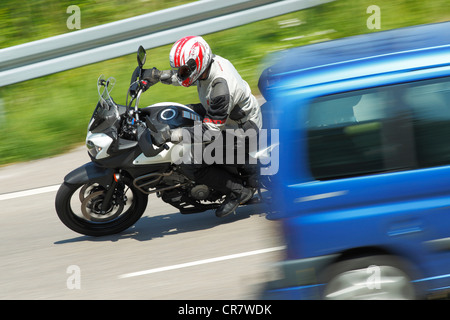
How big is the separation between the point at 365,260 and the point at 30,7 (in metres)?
8.55

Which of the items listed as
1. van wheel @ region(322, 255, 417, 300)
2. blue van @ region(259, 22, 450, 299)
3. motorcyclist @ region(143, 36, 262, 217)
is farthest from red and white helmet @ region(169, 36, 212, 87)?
van wheel @ region(322, 255, 417, 300)

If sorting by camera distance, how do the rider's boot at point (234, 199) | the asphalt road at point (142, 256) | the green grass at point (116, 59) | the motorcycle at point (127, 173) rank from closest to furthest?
1. the asphalt road at point (142, 256)
2. the motorcycle at point (127, 173)
3. the rider's boot at point (234, 199)
4. the green grass at point (116, 59)

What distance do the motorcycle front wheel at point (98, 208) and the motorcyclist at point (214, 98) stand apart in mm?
709

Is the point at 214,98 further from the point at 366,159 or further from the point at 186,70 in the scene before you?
the point at 366,159

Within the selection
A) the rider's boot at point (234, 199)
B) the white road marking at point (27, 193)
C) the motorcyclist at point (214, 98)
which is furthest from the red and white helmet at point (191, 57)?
the white road marking at point (27, 193)

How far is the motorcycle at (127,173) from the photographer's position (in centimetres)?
538

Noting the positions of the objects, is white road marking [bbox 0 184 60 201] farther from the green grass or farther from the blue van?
the blue van

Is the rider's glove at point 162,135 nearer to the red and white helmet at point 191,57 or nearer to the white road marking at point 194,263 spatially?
the red and white helmet at point 191,57

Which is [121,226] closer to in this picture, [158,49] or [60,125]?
[60,125]

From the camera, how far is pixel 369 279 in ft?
11.5

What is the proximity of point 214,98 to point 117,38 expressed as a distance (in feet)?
12.7

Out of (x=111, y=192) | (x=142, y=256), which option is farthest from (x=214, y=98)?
(x=142, y=256)

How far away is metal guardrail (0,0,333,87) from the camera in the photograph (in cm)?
826

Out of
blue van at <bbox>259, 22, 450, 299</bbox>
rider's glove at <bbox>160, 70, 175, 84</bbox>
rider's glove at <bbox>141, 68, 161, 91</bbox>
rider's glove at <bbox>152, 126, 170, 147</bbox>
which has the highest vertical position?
rider's glove at <bbox>160, 70, 175, 84</bbox>
